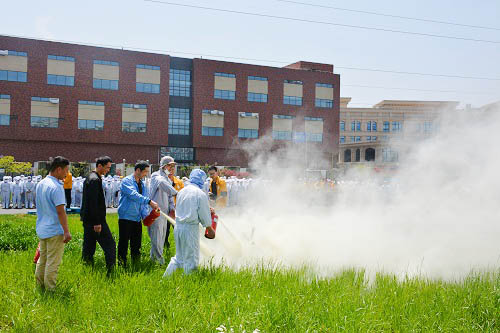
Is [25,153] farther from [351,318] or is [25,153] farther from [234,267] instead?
[351,318]

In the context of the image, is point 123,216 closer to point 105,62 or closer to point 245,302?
point 245,302

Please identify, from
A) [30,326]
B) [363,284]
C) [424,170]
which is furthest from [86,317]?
[424,170]

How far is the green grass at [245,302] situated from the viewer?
204 inches

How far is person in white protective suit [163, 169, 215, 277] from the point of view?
23.0 feet

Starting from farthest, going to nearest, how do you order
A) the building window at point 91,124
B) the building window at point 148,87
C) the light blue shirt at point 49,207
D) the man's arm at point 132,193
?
the building window at point 148,87, the building window at point 91,124, the man's arm at point 132,193, the light blue shirt at point 49,207

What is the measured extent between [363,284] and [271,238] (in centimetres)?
454

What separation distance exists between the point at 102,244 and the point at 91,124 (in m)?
41.4

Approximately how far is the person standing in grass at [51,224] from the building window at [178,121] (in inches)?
1736

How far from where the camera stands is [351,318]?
5.19m

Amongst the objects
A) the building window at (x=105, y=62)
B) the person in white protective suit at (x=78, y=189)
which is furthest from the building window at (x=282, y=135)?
the person in white protective suit at (x=78, y=189)

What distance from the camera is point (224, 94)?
51469mm

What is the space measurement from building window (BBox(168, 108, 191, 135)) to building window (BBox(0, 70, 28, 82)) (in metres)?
14.6

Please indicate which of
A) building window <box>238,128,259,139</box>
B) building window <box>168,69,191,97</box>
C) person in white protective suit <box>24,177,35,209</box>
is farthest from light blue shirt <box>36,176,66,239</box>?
building window <box>238,128,259,139</box>

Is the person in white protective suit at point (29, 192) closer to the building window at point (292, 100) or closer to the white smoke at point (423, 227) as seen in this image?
the white smoke at point (423, 227)
